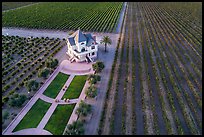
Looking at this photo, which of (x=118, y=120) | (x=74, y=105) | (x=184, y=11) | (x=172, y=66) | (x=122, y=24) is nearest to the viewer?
(x=118, y=120)

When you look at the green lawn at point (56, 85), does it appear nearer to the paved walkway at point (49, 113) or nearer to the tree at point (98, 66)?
the paved walkway at point (49, 113)

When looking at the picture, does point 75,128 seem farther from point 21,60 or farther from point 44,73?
point 21,60

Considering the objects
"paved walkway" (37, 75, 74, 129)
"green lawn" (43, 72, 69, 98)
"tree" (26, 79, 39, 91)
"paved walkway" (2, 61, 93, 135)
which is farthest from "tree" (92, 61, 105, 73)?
"tree" (26, 79, 39, 91)

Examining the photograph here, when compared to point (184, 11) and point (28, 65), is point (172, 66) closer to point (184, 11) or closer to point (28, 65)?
point (28, 65)

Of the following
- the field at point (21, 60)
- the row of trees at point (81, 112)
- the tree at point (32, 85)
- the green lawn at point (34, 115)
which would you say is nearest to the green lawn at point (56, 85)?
the tree at point (32, 85)

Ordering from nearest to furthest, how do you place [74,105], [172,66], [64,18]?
[74,105]
[172,66]
[64,18]

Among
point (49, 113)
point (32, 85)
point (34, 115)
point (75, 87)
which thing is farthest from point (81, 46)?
point (34, 115)

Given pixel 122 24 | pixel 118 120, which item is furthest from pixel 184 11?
pixel 118 120

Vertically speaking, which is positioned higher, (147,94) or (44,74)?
(44,74)
